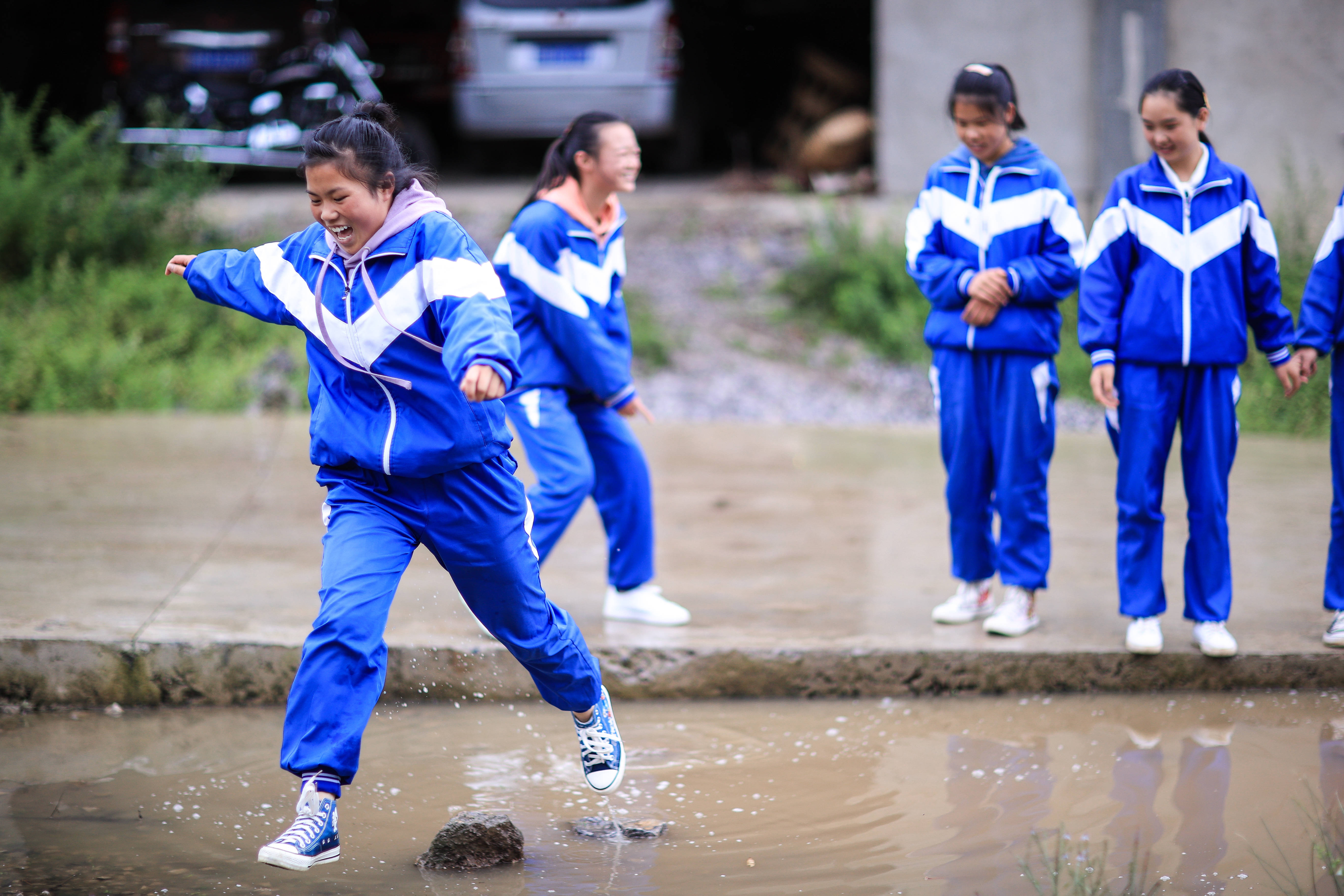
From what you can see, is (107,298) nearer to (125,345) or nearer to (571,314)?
(125,345)

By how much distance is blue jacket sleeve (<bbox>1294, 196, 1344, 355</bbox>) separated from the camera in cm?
399

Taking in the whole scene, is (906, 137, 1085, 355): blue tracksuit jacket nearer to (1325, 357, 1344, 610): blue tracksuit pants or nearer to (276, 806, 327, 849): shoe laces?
(1325, 357, 1344, 610): blue tracksuit pants

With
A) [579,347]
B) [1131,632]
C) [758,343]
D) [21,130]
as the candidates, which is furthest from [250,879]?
[21,130]

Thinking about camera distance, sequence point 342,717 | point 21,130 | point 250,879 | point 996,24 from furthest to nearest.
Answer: point 996,24
point 21,130
point 250,879
point 342,717

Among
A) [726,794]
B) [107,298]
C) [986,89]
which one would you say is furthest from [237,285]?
[107,298]

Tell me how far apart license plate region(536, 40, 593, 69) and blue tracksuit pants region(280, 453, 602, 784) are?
26.1ft

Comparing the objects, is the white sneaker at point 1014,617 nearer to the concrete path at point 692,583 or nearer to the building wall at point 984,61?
the concrete path at point 692,583

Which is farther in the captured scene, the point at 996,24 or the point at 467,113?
the point at 467,113

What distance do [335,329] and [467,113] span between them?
825 centimetres

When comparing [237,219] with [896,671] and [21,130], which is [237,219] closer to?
[21,130]

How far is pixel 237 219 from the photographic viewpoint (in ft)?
33.0

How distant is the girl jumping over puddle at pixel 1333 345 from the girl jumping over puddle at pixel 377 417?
2.58 metres

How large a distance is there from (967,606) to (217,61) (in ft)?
28.2

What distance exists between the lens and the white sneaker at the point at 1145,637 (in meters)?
3.93
